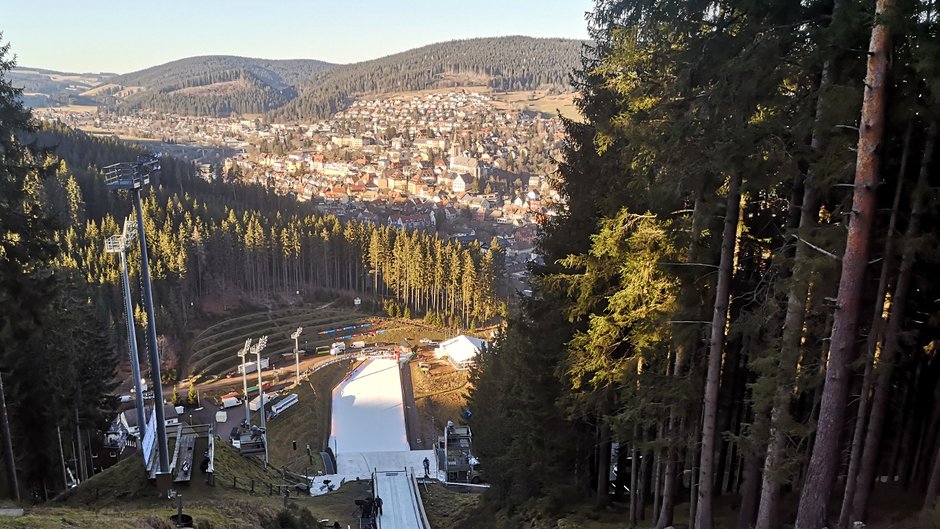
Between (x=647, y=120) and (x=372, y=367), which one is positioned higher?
(x=647, y=120)

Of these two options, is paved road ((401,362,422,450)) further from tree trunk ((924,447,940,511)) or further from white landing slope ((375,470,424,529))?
tree trunk ((924,447,940,511))

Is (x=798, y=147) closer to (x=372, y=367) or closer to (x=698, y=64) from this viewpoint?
(x=698, y=64)

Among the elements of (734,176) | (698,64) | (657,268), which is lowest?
(657,268)

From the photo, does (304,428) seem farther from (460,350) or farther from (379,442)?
(460,350)

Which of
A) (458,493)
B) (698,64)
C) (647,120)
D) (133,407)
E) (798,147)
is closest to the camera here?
(798,147)

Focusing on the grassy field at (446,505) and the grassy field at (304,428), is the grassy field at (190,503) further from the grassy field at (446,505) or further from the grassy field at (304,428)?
the grassy field at (304,428)

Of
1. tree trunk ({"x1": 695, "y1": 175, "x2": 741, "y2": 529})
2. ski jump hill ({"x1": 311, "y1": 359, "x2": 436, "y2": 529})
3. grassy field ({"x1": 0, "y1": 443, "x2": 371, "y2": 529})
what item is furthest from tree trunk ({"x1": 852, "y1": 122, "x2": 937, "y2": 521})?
ski jump hill ({"x1": 311, "y1": 359, "x2": 436, "y2": 529})

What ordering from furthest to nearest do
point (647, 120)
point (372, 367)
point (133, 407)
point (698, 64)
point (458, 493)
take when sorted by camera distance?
1. point (372, 367)
2. point (133, 407)
3. point (458, 493)
4. point (647, 120)
5. point (698, 64)

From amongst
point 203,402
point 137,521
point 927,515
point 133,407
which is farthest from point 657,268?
point 133,407
